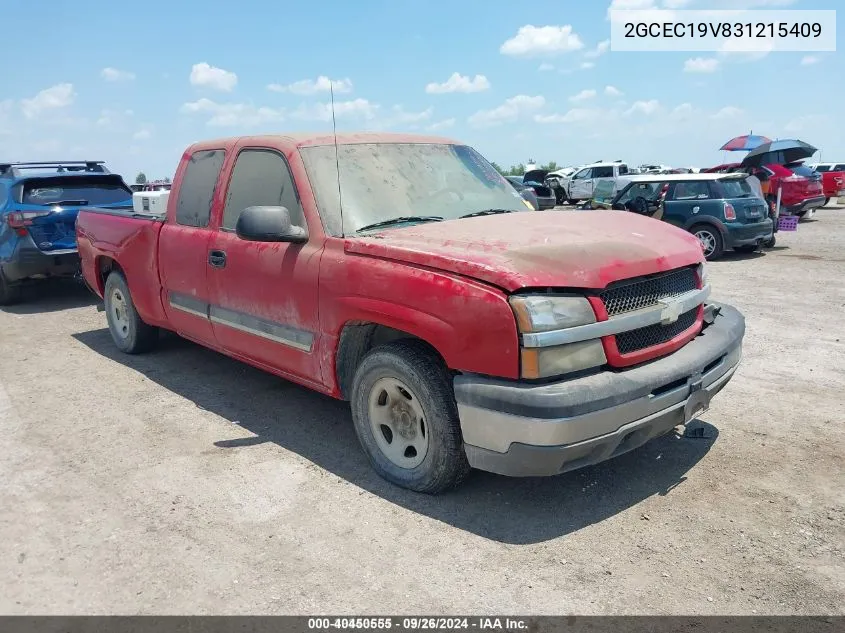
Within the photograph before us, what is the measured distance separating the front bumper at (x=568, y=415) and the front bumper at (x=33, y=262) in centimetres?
740

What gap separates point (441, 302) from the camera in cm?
323

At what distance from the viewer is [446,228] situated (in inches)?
154

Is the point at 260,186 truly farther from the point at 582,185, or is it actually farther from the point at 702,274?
the point at 582,185

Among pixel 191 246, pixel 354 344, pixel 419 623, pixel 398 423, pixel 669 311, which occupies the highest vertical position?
pixel 191 246

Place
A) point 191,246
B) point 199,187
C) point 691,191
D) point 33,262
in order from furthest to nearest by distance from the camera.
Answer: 1. point 691,191
2. point 33,262
3. point 199,187
4. point 191,246

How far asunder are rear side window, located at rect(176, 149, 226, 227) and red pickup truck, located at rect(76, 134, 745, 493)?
0.06 ft

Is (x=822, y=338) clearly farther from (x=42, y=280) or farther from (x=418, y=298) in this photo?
(x=42, y=280)

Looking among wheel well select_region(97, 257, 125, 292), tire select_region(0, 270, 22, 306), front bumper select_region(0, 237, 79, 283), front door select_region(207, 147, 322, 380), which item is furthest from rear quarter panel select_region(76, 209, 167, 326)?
tire select_region(0, 270, 22, 306)

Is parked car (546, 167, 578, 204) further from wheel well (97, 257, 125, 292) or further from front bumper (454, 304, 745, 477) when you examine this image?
front bumper (454, 304, 745, 477)

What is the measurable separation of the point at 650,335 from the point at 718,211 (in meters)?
9.98

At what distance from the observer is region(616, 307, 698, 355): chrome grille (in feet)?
10.8

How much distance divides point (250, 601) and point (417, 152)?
121 inches

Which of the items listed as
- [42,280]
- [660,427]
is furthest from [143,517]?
[42,280]

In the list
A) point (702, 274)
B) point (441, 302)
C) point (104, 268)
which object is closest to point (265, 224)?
point (441, 302)
